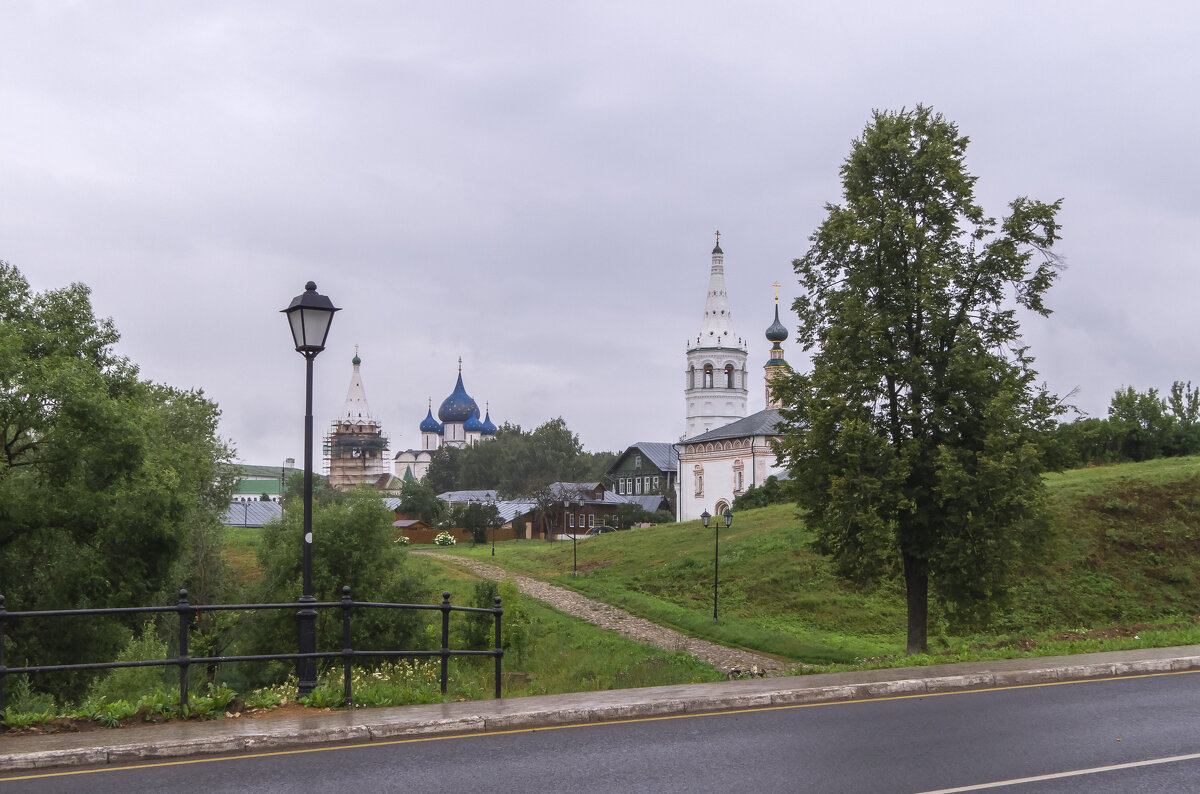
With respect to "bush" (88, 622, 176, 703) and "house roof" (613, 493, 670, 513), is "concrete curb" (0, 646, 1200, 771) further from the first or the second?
"house roof" (613, 493, 670, 513)

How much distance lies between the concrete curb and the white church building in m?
59.4

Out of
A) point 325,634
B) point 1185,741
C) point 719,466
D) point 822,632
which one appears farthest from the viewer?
point 719,466

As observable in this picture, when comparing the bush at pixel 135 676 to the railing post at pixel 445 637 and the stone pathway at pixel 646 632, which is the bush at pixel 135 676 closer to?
the railing post at pixel 445 637

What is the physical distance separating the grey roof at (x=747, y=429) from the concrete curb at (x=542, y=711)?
58161mm

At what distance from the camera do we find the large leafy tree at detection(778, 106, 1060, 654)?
2167 cm

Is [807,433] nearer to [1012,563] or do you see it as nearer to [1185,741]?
[1012,563]

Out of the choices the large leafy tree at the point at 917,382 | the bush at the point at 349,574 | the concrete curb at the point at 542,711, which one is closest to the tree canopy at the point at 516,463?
the bush at the point at 349,574

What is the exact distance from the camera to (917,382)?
885 inches

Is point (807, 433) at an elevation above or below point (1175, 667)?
above

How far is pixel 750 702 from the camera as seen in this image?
34.8ft

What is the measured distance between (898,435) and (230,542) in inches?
1543

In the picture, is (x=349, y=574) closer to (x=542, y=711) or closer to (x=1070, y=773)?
(x=542, y=711)

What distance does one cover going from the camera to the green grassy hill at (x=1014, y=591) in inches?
1153

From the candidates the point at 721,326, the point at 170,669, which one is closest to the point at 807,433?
the point at 170,669
